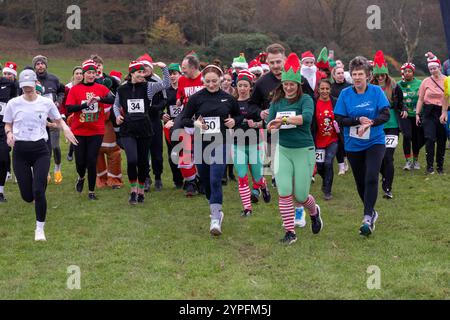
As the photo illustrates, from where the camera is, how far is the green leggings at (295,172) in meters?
7.68

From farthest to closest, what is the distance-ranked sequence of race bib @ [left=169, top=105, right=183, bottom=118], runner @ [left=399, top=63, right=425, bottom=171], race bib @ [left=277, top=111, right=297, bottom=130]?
runner @ [left=399, top=63, right=425, bottom=171], race bib @ [left=169, top=105, right=183, bottom=118], race bib @ [left=277, top=111, right=297, bottom=130]

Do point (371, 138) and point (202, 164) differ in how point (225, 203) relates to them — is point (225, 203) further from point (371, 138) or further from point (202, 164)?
point (371, 138)

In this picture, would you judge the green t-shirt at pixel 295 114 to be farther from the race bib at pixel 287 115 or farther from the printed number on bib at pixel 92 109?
the printed number on bib at pixel 92 109

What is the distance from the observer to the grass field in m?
6.09

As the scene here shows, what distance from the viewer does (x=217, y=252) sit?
7.52 m

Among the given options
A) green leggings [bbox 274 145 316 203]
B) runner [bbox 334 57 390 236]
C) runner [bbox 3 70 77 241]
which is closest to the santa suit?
runner [bbox 3 70 77 241]

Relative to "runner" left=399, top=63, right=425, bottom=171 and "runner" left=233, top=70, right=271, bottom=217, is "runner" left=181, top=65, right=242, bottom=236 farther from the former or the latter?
"runner" left=399, top=63, right=425, bottom=171

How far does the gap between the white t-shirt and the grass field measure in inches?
51.5

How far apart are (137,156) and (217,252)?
338 centimetres

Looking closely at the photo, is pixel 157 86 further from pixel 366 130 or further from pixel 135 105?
pixel 366 130

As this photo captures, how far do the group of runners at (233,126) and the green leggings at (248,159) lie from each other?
2 cm

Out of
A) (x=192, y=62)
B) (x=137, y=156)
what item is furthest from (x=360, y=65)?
(x=137, y=156)

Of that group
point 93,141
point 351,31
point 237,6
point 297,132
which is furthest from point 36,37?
point 297,132

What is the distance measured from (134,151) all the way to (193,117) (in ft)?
5.59
